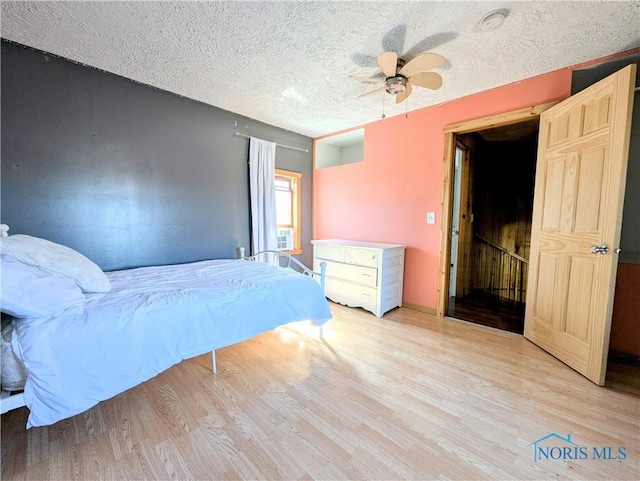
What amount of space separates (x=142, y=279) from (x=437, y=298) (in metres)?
3.11

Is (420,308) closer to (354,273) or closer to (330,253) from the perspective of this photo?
(354,273)

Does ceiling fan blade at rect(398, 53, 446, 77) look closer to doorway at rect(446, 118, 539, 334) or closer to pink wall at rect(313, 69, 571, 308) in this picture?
pink wall at rect(313, 69, 571, 308)

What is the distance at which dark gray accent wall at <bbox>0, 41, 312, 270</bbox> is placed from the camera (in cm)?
214

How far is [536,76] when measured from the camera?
250 cm

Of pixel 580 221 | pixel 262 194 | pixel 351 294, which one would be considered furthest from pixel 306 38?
pixel 351 294

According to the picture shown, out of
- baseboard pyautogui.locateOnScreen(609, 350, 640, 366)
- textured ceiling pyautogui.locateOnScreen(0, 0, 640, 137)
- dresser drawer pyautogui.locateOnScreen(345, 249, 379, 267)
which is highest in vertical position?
textured ceiling pyautogui.locateOnScreen(0, 0, 640, 137)

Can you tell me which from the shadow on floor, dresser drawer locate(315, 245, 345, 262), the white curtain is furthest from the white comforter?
the shadow on floor

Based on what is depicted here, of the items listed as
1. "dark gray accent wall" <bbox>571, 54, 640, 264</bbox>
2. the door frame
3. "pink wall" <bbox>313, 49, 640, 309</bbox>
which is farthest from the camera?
the door frame

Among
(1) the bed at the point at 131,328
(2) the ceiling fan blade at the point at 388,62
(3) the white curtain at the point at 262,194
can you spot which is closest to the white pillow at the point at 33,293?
(1) the bed at the point at 131,328

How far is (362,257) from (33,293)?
276 cm

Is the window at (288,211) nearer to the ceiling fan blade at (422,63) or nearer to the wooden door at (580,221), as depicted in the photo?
the ceiling fan blade at (422,63)

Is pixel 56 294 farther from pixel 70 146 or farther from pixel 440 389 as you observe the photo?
pixel 440 389

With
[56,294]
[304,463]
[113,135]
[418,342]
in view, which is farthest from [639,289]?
[113,135]

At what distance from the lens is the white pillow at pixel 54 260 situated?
54.8 inches
